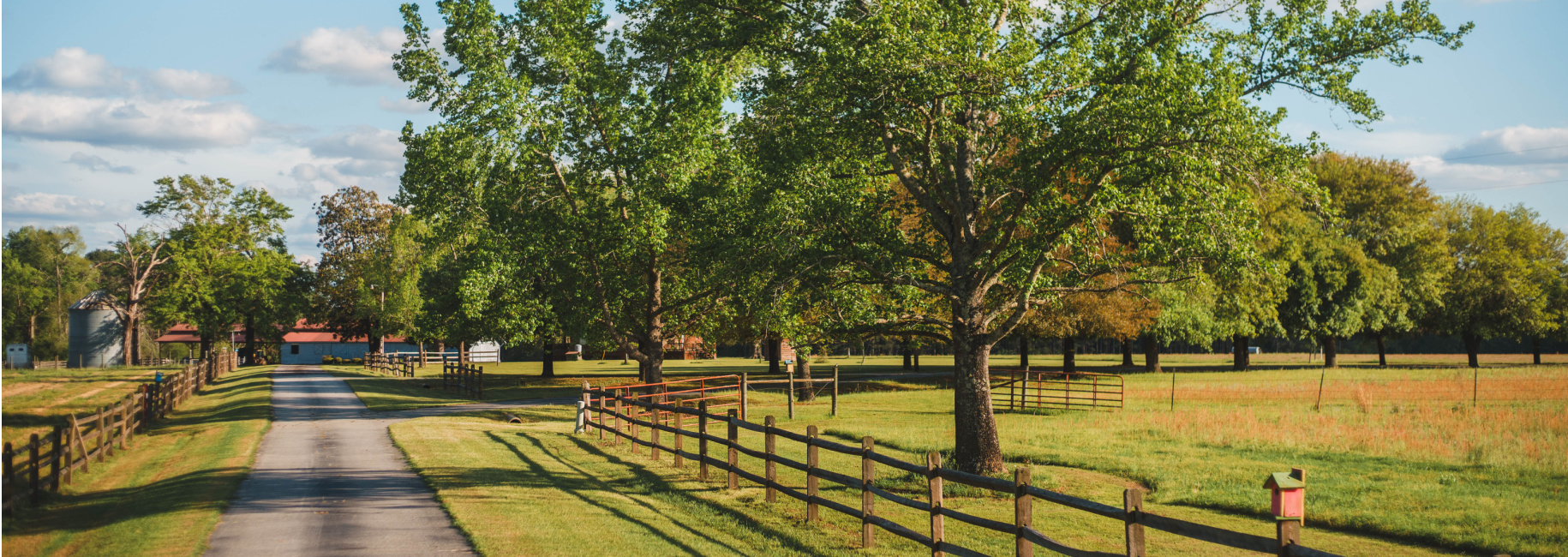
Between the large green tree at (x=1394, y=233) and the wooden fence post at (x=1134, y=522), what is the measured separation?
5295cm

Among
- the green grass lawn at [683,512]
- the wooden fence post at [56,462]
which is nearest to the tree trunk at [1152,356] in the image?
the green grass lawn at [683,512]

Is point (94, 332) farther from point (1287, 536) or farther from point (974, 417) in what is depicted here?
point (1287, 536)

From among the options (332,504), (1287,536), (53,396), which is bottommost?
(53,396)

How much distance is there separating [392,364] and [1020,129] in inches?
2071

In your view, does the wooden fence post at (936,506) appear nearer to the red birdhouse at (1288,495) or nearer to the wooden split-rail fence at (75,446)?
the red birdhouse at (1288,495)

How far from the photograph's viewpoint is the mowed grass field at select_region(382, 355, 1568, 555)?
36.6ft

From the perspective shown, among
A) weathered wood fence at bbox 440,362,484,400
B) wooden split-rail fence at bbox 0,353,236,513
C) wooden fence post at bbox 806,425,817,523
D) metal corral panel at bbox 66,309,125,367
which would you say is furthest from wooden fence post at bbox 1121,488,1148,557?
metal corral panel at bbox 66,309,125,367

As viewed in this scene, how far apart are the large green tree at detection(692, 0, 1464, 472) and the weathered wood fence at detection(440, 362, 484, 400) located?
24003 millimetres

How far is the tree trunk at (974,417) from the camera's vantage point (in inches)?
605

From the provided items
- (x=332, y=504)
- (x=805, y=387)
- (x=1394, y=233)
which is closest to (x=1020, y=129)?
(x=332, y=504)

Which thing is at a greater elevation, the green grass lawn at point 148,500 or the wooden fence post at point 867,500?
the wooden fence post at point 867,500

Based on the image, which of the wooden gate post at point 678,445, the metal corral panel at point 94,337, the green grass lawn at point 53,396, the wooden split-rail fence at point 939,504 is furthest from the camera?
the metal corral panel at point 94,337

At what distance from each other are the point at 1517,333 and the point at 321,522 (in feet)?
209

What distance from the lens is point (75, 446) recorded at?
1684 cm
